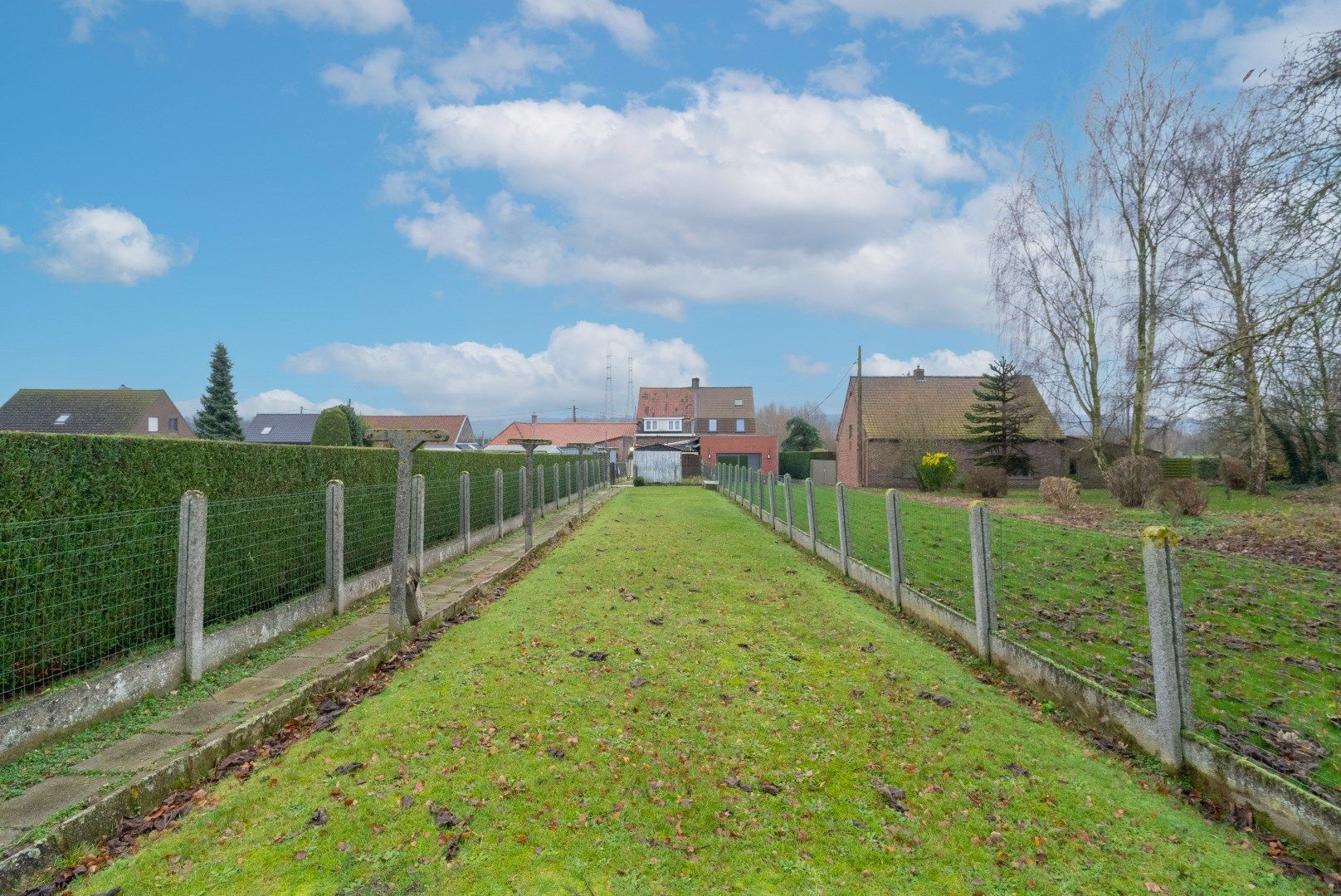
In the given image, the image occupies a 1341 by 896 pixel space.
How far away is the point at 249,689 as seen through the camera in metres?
5.14

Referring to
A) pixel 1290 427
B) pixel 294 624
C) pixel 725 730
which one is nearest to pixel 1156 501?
pixel 1290 427

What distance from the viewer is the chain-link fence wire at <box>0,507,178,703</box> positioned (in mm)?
4367

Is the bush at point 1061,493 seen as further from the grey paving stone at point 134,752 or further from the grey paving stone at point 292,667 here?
the grey paving stone at point 134,752

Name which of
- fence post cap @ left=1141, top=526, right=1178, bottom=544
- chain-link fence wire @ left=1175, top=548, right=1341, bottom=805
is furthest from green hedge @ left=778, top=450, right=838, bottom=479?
fence post cap @ left=1141, top=526, right=1178, bottom=544

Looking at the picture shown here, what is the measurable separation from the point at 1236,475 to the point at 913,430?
14.8 metres

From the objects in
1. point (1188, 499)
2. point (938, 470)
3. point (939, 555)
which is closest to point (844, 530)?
point (939, 555)

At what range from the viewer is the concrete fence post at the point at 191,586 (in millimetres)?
Answer: 5305

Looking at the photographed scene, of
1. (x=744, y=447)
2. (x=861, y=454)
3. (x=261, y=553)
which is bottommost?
(x=261, y=553)

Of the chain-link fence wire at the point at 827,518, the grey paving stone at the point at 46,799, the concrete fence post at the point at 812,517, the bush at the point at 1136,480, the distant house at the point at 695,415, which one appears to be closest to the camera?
the grey paving stone at the point at 46,799

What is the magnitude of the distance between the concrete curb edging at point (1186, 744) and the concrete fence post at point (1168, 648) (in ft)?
0.20

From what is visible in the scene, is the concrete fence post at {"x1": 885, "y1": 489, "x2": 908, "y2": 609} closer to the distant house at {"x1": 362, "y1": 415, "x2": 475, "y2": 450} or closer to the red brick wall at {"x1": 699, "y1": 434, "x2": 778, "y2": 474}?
the red brick wall at {"x1": 699, "y1": 434, "x2": 778, "y2": 474}

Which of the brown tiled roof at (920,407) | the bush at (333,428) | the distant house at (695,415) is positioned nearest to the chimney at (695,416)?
the distant house at (695,415)

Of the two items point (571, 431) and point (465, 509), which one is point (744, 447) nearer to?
point (571, 431)

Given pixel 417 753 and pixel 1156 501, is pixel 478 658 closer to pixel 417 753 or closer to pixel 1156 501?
pixel 417 753
